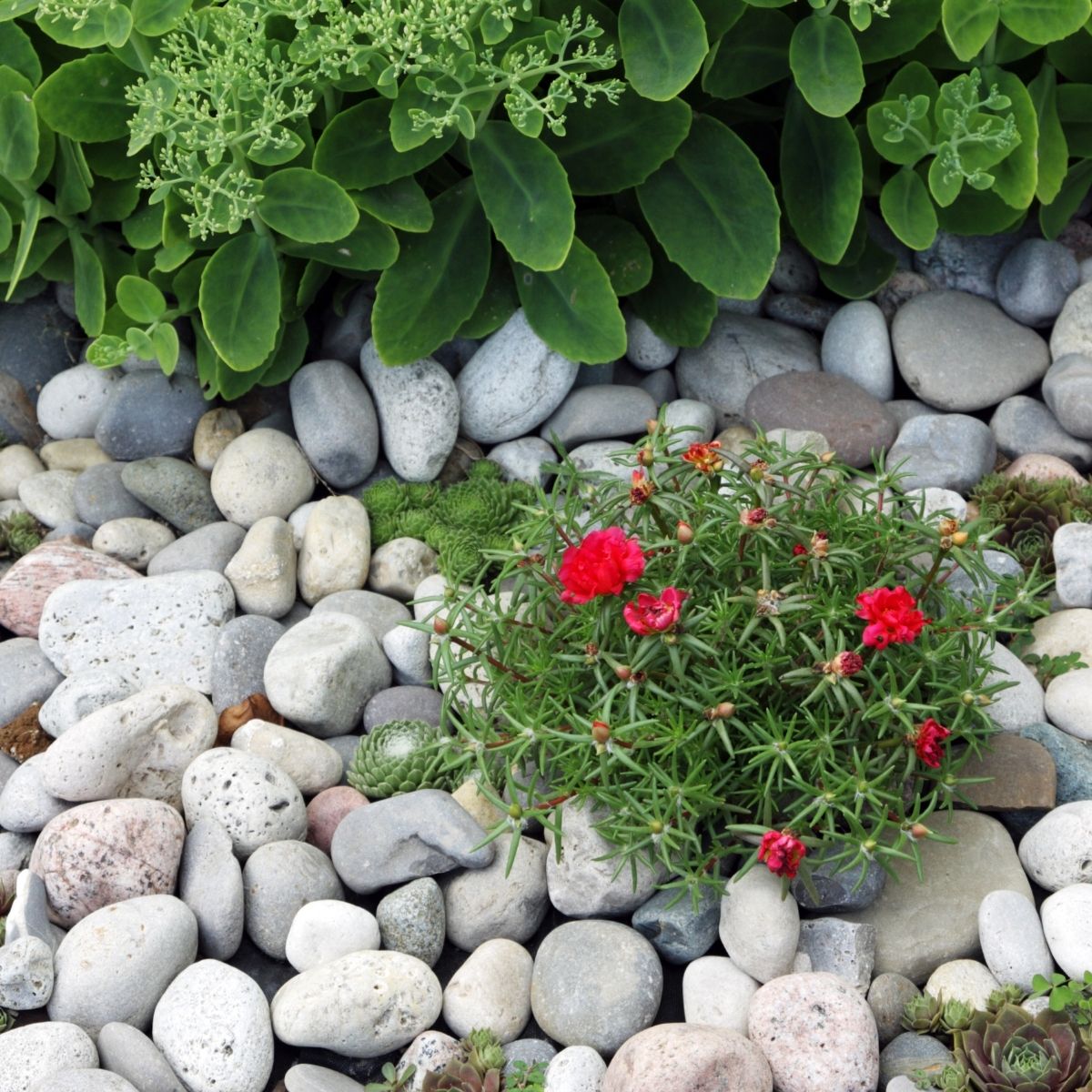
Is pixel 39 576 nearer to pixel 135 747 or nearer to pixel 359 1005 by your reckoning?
pixel 135 747

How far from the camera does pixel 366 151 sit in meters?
3.73

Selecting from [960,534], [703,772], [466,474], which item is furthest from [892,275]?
[703,772]

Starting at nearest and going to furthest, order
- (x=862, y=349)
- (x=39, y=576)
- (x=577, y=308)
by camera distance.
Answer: (x=39, y=576) → (x=577, y=308) → (x=862, y=349)

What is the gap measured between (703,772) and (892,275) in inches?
87.3

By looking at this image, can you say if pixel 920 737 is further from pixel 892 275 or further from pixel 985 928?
pixel 892 275

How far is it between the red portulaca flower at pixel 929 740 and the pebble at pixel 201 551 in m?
1.98

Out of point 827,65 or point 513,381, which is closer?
point 827,65

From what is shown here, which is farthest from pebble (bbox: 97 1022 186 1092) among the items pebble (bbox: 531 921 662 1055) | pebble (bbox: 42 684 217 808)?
pebble (bbox: 531 921 662 1055)

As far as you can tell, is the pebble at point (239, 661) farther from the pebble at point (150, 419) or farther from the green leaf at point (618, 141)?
the green leaf at point (618, 141)

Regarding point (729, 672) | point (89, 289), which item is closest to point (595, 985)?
point (729, 672)

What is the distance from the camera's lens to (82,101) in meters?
3.85

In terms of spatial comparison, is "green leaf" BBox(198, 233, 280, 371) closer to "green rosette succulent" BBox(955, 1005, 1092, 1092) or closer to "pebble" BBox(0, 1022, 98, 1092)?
"pebble" BBox(0, 1022, 98, 1092)

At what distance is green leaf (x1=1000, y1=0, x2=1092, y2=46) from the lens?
3.61 metres

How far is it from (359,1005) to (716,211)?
2365 millimetres
